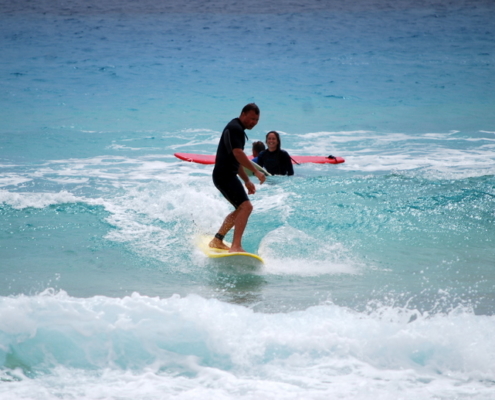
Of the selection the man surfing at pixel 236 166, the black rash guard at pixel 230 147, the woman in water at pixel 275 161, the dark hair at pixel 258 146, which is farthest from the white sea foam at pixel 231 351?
the dark hair at pixel 258 146

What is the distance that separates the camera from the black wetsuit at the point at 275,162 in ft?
30.7

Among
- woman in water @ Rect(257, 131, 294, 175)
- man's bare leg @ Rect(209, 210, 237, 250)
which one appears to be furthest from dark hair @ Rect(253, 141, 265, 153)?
man's bare leg @ Rect(209, 210, 237, 250)

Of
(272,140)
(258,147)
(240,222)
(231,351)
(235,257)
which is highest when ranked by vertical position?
(272,140)

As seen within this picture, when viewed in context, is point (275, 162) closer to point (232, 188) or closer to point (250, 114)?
point (232, 188)

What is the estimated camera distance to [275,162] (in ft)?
30.7

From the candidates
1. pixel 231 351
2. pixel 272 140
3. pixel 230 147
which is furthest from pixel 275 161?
pixel 231 351

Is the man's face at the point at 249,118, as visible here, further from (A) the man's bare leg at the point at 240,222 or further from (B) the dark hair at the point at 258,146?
(B) the dark hair at the point at 258,146

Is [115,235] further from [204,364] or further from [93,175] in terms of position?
[93,175]

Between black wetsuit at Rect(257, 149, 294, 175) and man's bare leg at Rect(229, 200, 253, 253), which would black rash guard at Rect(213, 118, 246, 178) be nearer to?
man's bare leg at Rect(229, 200, 253, 253)

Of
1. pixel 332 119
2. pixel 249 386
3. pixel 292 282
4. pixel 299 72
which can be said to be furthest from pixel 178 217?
pixel 299 72

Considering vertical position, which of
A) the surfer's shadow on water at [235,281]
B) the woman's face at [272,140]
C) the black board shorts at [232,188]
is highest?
the woman's face at [272,140]

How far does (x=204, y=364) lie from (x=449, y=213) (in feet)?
16.9

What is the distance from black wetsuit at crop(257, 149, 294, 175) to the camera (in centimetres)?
935

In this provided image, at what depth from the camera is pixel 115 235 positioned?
6.93m
